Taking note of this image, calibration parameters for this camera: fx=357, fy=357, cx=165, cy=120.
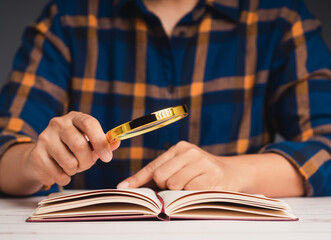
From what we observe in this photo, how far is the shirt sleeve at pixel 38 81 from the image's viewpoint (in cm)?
123

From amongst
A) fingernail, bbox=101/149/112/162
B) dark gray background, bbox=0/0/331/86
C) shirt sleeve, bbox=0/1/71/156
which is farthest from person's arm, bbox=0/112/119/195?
dark gray background, bbox=0/0/331/86

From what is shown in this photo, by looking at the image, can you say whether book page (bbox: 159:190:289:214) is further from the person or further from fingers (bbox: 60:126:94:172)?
the person

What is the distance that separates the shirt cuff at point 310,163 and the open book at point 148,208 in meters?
0.37

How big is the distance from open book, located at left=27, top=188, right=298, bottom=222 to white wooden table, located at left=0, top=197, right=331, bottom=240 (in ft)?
0.06

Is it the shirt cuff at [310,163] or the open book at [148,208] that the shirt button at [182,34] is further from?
the open book at [148,208]

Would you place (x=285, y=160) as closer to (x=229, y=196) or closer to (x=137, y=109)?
(x=229, y=196)

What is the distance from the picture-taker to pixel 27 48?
1400 mm

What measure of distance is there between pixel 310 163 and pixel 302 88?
15.2 inches

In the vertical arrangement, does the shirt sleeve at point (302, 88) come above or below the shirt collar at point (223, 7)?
below

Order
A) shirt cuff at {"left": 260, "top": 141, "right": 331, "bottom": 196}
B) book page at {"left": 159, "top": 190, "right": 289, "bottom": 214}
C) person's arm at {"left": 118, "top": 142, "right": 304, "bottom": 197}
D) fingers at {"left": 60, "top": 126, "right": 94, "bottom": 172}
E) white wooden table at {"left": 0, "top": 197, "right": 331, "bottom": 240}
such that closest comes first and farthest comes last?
white wooden table at {"left": 0, "top": 197, "right": 331, "bottom": 240}, book page at {"left": 159, "top": 190, "right": 289, "bottom": 214}, fingers at {"left": 60, "top": 126, "right": 94, "bottom": 172}, person's arm at {"left": 118, "top": 142, "right": 304, "bottom": 197}, shirt cuff at {"left": 260, "top": 141, "right": 331, "bottom": 196}

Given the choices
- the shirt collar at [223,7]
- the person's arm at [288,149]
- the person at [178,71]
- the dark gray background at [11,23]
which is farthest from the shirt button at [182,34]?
the dark gray background at [11,23]

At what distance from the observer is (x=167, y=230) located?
0.59 metres

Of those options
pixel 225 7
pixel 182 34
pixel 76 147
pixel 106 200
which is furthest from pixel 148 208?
pixel 225 7

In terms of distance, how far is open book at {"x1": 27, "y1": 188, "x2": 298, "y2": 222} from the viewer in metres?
0.66
